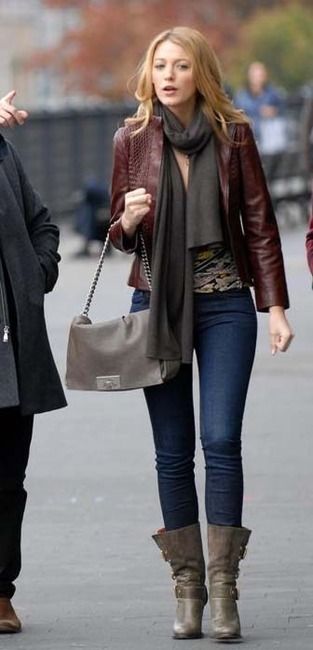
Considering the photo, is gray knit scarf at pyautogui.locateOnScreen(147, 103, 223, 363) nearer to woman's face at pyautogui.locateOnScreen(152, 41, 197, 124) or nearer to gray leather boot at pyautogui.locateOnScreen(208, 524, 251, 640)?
woman's face at pyautogui.locateOnScreen(152, 41, 197, 124)

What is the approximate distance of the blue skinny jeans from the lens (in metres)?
6.10

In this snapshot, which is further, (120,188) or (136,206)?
(120,188)

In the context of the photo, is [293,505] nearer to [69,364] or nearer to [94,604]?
[94,604]

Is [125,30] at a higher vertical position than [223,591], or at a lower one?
lower

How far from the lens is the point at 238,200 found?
6.15 m

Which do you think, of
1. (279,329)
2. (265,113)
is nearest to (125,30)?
(265,113)

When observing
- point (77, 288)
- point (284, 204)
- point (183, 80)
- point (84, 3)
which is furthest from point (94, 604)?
point (84, 3)

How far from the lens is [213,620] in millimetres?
6141

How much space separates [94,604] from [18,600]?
11.6 inches

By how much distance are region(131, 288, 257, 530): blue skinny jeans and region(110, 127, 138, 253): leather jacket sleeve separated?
0.18 meters

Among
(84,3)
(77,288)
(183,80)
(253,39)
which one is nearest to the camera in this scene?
(183,80)

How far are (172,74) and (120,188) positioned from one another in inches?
14.7

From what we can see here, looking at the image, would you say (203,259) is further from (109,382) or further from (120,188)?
(109,382)

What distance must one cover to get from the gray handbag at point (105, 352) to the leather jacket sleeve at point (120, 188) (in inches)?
2.0
